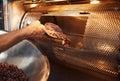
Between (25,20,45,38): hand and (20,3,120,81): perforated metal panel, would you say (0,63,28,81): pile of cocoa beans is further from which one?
(20,3,120,81): perforated metal panel

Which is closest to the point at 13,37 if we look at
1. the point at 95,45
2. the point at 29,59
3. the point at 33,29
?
the point at 33,29

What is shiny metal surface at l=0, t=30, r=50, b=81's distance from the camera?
1.23 metres

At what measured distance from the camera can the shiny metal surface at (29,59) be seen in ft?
4.04

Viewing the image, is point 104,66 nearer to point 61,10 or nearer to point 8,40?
point 8,40

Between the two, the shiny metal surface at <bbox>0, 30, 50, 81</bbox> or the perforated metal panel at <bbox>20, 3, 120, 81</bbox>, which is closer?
the shiny metal surface at <bbox>0, 30, 50, 81</bbox>

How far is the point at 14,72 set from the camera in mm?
1470

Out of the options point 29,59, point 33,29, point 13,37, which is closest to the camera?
point 13,37

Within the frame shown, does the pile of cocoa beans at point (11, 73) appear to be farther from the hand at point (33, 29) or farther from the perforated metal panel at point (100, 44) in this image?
the perforated metal panel at point (100, 44)

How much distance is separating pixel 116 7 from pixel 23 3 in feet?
5.27

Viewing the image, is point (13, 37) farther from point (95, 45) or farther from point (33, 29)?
point (95, 45)

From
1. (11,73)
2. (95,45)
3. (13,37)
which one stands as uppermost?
(13,37)

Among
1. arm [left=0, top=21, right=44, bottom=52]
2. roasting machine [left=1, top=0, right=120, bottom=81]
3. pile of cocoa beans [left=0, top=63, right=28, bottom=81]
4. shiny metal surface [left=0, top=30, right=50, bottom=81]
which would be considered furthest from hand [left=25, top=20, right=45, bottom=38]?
roasting machine [left=1, top=0, right=120, bottom=81]

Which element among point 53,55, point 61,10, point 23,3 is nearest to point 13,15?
point 23,3

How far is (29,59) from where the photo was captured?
4.72 ft
